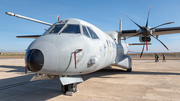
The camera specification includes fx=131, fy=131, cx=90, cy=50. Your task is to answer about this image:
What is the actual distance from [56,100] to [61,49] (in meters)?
2.25

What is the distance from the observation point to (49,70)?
3934 millimetres

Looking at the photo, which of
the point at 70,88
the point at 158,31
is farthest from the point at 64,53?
the point at 158,31

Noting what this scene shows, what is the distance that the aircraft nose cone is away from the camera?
3.68 metres

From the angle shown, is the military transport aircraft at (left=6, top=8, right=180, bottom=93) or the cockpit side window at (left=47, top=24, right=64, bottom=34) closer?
the military transport aircraft at (left=6, top=8, right=180, bottom=93)

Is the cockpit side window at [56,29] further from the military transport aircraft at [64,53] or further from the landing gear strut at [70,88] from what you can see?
the landing gear strut at [70,88]

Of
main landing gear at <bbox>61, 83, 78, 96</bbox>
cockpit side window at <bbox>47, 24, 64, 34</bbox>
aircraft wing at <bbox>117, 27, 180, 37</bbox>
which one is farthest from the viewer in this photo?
aircraft wing at <bbox>117, 27, 180, 37</bbox>

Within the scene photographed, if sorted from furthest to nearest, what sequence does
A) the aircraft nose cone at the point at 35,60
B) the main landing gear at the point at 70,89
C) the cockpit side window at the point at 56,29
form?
the main landing gear at the point at 70,89 → the cockpit side window at the point at 56,29 → the aircraft nose cone at the point at 35,60

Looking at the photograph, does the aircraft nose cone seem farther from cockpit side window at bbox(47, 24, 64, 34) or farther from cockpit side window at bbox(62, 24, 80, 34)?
cockpit side window at bbox(62, 24, 80, 34)

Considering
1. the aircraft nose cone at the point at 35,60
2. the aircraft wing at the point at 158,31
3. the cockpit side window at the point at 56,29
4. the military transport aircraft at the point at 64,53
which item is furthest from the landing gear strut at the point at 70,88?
the aircraft wing at the point at 158,31

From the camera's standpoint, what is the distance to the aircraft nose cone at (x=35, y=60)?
145 inches

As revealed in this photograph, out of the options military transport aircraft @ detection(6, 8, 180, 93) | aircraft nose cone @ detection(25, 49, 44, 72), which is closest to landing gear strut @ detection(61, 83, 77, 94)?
military transport aircraft @ detection(6, 8, 180, 93)

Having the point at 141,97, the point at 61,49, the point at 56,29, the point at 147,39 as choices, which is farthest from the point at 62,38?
the point at 147,39

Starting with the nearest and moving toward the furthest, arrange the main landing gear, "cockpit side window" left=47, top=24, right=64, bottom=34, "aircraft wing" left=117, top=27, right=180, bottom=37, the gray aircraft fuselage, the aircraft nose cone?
1. the aircraft nose cone
2. the gray aircraft fuselage
3. "cockpit side window" left=47, top=24, right=64, bottom=34
4. the main landing gear
5. "aircraft wing" left=117, top=27, right=180, bottom=37

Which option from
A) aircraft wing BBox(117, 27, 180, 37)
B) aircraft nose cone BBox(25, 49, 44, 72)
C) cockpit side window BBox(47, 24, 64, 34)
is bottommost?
aircraft nose cone BBox(25, 49, 44, 72)
